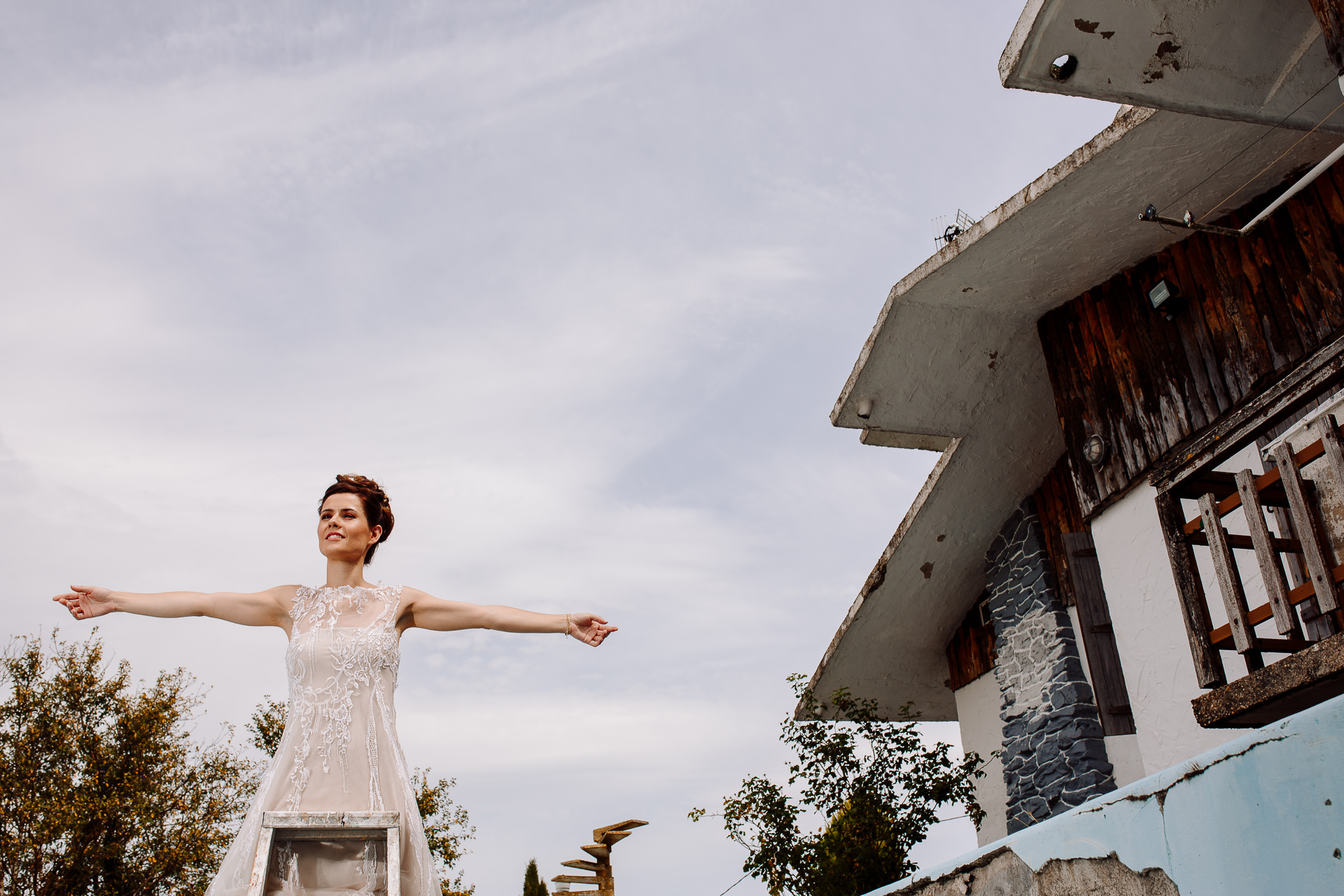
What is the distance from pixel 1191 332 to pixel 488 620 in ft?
19.8

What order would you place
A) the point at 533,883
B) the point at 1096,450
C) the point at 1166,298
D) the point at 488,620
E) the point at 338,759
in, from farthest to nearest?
the point at 533,883
the point at 1096,450
the point at 1166,298
the point at 488,620
the point at 338,759

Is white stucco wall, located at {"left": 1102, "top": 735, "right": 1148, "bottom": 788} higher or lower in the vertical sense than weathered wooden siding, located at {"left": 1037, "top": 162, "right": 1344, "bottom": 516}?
lower

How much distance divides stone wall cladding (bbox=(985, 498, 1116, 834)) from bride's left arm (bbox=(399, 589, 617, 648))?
671cm

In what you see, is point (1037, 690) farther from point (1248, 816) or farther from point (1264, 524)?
point (1248, 816)

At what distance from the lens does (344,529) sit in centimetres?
381

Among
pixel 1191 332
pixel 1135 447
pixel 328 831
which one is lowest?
pixel 328 831

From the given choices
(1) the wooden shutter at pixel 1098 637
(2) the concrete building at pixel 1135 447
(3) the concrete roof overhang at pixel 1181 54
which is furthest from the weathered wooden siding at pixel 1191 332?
(3) the concrete roof overhang at pixel 1181 54

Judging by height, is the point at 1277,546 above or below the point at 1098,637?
below

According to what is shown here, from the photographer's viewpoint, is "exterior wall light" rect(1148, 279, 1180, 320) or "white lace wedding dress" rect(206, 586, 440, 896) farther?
"exterior wall light" rect(1148, 279, 1180, 320)

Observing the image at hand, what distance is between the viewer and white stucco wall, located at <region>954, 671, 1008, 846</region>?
415 inches

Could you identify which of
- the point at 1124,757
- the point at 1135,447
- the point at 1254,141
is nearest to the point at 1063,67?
the point at 1254,141

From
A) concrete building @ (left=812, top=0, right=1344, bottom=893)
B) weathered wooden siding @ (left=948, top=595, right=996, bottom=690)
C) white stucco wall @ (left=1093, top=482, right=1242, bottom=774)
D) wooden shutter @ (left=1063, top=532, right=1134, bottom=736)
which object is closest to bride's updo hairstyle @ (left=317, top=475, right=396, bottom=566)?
concrete building @ (left=812, top=0, right=1344, bottom=893)

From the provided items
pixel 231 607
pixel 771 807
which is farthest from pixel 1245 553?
pixel 231 607

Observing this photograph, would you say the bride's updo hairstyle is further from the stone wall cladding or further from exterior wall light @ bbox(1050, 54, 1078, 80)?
the stone wall cladding
